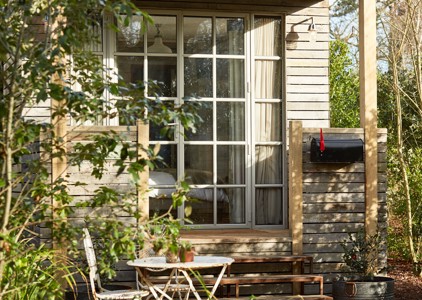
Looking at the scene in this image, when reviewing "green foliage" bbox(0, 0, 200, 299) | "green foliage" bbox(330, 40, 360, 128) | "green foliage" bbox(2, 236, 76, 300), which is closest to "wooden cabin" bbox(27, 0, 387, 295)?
"green foliage" bbox(2, 236, 76, 300)

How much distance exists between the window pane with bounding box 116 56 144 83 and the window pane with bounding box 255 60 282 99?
1.22m

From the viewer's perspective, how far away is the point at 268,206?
8.70 metres

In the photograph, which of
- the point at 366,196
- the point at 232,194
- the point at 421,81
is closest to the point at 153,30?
the point at 232,194

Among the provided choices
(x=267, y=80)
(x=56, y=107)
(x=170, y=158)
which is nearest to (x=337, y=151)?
(x=267, y=80)

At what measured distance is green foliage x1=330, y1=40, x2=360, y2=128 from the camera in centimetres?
1299

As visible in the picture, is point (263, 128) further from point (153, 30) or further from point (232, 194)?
point (153, 30)

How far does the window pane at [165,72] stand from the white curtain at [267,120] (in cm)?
88

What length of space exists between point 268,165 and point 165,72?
144 centimetres

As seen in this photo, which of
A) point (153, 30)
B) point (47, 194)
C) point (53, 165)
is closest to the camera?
point (47, 194)

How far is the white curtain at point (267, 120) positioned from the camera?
8.70 metres

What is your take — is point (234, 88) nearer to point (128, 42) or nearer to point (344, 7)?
point (128, 42)

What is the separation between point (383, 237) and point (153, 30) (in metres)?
3.07

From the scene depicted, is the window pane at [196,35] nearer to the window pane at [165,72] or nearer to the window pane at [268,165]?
the window pane at [165,72]

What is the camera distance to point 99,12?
12.9 feet
